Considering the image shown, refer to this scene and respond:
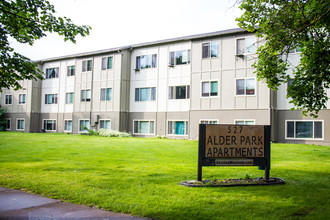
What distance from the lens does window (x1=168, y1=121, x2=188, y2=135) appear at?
29.9 metres

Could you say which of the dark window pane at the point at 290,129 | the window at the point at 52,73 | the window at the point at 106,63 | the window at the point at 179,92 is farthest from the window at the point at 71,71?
the dark window pane at the point at 290,129

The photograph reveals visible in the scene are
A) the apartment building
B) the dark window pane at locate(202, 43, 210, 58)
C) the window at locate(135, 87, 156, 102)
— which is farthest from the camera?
the window at locate(135, 87, 156, 102)

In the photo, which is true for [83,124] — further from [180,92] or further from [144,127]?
[180,92]

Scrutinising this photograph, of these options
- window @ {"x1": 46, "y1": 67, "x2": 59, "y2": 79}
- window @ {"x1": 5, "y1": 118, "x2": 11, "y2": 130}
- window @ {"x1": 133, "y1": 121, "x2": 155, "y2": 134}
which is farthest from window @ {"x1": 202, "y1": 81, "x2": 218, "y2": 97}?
window @ {"x1": 5, "y1": 118, "x2": 11, "y2": 130}

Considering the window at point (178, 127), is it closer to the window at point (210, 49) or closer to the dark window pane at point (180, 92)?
the dark window pane at point (180, 92)

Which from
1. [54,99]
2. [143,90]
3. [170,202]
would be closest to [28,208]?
[170,202]

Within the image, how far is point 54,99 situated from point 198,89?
2160 centimetres

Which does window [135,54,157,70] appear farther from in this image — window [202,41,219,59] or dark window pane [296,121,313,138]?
dark window pane [296,121,313,138]

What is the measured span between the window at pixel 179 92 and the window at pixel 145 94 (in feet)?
6.84

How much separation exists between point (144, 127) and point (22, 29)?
23.5m

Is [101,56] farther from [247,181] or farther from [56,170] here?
[247,181]

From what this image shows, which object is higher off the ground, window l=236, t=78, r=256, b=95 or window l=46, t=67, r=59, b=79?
window l=46, t=67, r=59, b=79

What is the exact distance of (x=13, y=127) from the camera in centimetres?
4444

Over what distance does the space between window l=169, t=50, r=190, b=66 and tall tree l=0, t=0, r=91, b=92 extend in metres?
20.3
